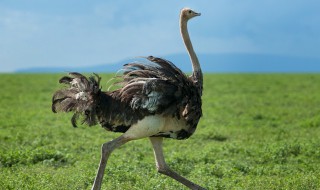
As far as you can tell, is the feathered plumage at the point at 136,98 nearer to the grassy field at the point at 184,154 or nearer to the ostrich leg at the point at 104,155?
the ostrich leg at the point at 104,155

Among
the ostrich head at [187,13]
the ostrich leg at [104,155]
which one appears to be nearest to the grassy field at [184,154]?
the ostrich leg at [104,155]

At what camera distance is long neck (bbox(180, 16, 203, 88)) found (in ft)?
24.0

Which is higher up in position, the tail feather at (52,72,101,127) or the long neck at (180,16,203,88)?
the long neck at (180,16,203,88)

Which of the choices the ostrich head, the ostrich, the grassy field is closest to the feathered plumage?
the ostrich

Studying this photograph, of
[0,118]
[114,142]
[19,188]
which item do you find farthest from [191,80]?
[0,118]

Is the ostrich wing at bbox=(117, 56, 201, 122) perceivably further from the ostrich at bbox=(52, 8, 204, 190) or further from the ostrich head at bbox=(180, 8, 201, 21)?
the ostrich head at bbox=(180, 8, 201, 21)

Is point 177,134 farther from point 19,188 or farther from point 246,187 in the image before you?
point 19,188

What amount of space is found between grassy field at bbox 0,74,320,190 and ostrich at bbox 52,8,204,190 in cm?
105

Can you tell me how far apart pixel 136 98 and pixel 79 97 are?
677mm

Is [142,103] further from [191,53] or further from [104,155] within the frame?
[191,53]

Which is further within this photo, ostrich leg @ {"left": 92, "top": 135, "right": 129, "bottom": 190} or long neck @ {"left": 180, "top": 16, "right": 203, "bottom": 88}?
long neck @ {"left": 180, "top": 16, "right": 203, "bottom": 88}

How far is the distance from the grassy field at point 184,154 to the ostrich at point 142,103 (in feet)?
3.46

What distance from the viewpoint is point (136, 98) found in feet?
22.4

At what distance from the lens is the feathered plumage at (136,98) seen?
6.80 m
